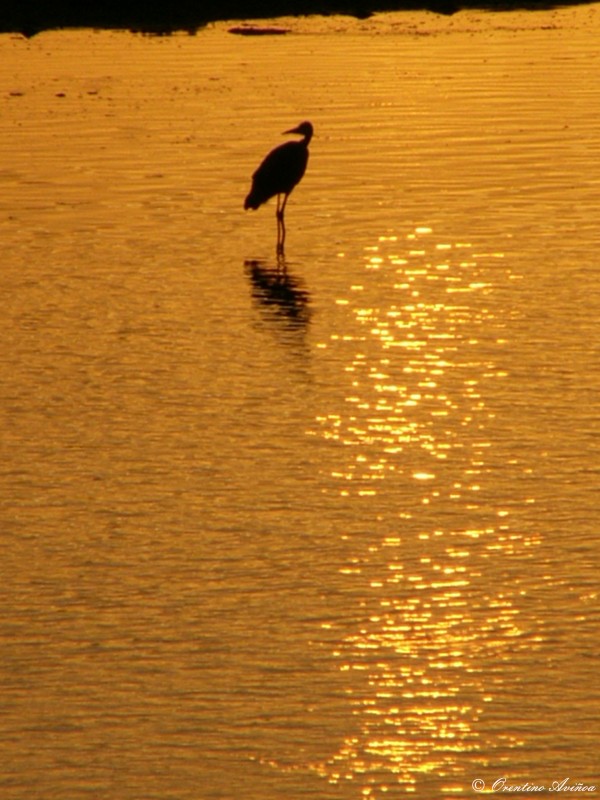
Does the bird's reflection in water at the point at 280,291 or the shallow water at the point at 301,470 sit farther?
the bird's reflection in water at the point at 280,291

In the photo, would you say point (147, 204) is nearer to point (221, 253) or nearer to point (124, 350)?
point (221, 253)

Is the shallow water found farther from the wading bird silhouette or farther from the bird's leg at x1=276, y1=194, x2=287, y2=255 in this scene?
the wading bird silhouette

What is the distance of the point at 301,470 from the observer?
1084cm

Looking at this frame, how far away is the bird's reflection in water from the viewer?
48.6ft

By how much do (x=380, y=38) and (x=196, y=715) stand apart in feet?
90.1

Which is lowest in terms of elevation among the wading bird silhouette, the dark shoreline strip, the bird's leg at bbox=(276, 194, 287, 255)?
the dark shoreline strip

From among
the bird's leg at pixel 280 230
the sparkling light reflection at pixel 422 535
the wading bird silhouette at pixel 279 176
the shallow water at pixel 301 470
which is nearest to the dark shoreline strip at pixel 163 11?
the shallow water at pixel 301 470

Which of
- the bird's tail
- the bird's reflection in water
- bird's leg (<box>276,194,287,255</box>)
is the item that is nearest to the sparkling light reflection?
the bird's reflection in water

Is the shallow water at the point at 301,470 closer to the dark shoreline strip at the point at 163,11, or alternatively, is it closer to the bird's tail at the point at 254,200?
the bird's tail at the point at 254,200

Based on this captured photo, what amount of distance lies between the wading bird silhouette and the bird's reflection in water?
1.43 meters

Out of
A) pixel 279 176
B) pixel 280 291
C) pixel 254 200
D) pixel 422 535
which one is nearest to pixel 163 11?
pixel 279 176

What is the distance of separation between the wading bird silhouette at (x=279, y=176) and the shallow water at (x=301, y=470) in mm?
279

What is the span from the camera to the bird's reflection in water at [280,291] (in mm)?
14820

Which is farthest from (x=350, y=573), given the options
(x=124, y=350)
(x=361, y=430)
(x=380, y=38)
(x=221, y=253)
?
(x=380, y=38)
